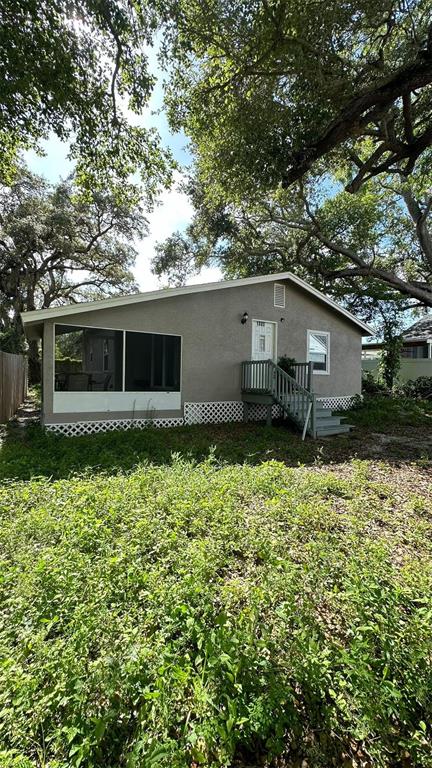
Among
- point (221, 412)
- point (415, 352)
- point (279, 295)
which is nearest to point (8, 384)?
point (221, 412)

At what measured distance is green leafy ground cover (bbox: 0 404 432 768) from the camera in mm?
1614

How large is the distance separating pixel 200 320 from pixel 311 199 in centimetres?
1045

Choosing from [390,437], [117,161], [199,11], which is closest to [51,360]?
[117,161]

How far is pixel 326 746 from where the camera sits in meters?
1.69

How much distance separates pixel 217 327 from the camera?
10.1m

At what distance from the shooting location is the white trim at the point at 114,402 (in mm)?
8195

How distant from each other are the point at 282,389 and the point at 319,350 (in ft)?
11.7

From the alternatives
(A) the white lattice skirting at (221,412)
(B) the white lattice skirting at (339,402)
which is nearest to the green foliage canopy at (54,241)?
(A) the white lattice skirting at (221,412)

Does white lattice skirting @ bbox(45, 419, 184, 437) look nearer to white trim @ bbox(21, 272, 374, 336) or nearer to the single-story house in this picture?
white trim @ bbox(21, 272, 374, 336)

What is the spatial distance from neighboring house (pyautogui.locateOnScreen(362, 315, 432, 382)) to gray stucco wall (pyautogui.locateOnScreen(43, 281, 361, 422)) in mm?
6960

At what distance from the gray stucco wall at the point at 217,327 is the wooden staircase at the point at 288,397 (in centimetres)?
42

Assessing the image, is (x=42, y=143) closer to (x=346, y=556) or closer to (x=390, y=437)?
(x=346, y=556)

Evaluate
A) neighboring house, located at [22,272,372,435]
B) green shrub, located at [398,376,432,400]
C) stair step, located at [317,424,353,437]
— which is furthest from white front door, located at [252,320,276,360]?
green shrub, located at [398,376,432,400]

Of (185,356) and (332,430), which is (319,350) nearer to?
(332,430)
